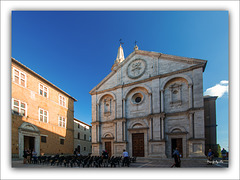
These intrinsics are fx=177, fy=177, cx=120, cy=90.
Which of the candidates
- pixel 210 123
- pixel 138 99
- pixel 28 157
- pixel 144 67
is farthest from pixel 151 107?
pixel 28 157

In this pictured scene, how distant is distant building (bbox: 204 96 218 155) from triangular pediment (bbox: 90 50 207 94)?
11.2ft

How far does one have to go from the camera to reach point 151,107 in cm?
1631

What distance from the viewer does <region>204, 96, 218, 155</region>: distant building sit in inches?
574

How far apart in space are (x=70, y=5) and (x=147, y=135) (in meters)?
12.3

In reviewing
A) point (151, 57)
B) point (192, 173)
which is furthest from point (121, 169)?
point (151, 57)

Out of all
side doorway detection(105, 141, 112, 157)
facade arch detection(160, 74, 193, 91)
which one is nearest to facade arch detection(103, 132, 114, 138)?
side doorway detection(105, 141, 112, 157)

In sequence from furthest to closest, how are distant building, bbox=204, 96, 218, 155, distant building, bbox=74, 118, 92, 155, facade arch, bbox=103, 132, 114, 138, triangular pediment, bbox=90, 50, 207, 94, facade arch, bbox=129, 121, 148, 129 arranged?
distant building, bbox=74, 118, 92, 155
facade arch, bbox=103, 132, 114, 138
facade arch, bbox=129, 121, 148, 129
triangular pediment, bbox=90, 50, 207, 94
distant building, bbox=204, 96, 218, 155

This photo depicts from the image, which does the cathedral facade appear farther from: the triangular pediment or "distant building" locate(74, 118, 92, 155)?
"distant building" locate(74, 118, 92, 155)

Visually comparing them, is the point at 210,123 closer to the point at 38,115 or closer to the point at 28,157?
the point at 28,157

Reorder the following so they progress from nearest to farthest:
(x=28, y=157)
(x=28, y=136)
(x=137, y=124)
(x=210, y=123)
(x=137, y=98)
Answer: (x=28, y=157) < (x=210, y=123) < (x=28, y=136) < (x=137, y=124) < (x=137, y=98)

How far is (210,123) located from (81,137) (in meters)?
20.0

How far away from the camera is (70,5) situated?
870 centimetres

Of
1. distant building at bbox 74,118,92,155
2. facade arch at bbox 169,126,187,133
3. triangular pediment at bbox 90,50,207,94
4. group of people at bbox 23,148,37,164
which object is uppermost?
triangular pediment at bbox 90,50,207,94
